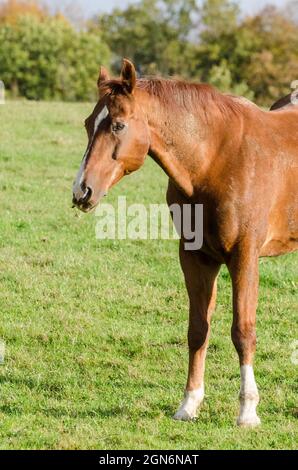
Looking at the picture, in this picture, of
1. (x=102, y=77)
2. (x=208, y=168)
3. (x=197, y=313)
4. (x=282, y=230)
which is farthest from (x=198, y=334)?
(x=102, y=77)

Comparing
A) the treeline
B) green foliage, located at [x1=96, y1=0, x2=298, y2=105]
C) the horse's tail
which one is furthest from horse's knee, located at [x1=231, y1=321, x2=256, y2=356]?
green foliage, located at [x1=96, y1=0, x2=298, y2=105]

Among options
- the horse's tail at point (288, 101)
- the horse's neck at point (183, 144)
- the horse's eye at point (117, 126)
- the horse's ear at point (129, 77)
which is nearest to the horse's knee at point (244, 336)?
the horse's neck at point (183, 144)

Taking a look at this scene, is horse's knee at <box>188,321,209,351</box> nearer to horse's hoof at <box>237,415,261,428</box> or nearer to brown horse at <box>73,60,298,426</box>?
brown horse at <box>73,60,298,426</box>

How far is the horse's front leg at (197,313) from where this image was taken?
5801 mm

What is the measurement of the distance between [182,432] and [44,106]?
1851 centimetres

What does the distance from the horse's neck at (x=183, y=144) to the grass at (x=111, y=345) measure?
5.70 feet

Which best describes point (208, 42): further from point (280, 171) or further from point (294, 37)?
point (280, 171)

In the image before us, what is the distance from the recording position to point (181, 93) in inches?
213

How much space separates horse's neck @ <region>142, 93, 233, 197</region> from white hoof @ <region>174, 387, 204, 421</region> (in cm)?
156

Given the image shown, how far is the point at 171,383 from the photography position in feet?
21.4

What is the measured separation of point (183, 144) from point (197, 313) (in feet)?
4.51

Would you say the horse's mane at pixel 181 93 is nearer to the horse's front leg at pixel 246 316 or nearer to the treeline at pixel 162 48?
the horse's front leg at pixel 246 316

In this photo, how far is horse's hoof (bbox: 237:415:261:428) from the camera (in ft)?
18.2

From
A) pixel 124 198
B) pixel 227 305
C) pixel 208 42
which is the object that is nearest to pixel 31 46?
pixel 208 42
